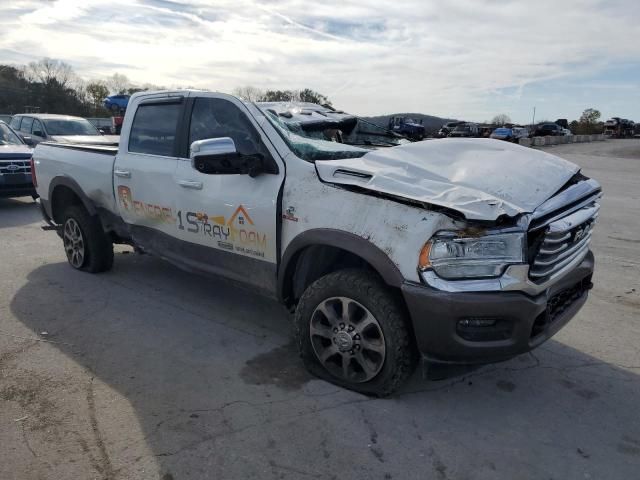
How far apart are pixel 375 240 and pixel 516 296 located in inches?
32.1

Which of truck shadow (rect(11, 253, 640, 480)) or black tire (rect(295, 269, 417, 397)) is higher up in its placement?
black tire (rect(295, 269, 417, 397))

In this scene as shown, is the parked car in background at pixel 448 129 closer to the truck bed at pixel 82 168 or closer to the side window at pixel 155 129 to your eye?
the truck bed at pixel 82 168

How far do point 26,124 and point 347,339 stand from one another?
13747 mm

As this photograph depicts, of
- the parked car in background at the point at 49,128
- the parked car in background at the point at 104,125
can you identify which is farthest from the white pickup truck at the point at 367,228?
the parked car in background at the point at 104,125

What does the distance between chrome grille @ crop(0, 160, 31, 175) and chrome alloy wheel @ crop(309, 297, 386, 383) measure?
8485mm

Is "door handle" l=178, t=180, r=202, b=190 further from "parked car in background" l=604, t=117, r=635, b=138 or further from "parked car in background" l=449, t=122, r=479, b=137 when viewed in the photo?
"parked car in background" l=604, t=117, r=635, b=138

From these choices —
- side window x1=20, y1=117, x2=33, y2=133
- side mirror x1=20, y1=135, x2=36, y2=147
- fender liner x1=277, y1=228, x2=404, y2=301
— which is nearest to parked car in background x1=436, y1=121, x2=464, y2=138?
side window x1=20, y1=117, x2=33, y2=133

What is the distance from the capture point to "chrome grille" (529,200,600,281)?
292 centimetres

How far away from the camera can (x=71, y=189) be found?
5.71m

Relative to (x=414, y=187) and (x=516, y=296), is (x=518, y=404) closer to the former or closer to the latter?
(x=516, y=296)

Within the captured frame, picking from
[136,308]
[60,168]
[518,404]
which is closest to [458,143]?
[518,404]

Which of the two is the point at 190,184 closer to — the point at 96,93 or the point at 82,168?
the point at 82,168

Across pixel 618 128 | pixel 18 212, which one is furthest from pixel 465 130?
pixel 18 212

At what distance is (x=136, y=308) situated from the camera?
15.9ft
